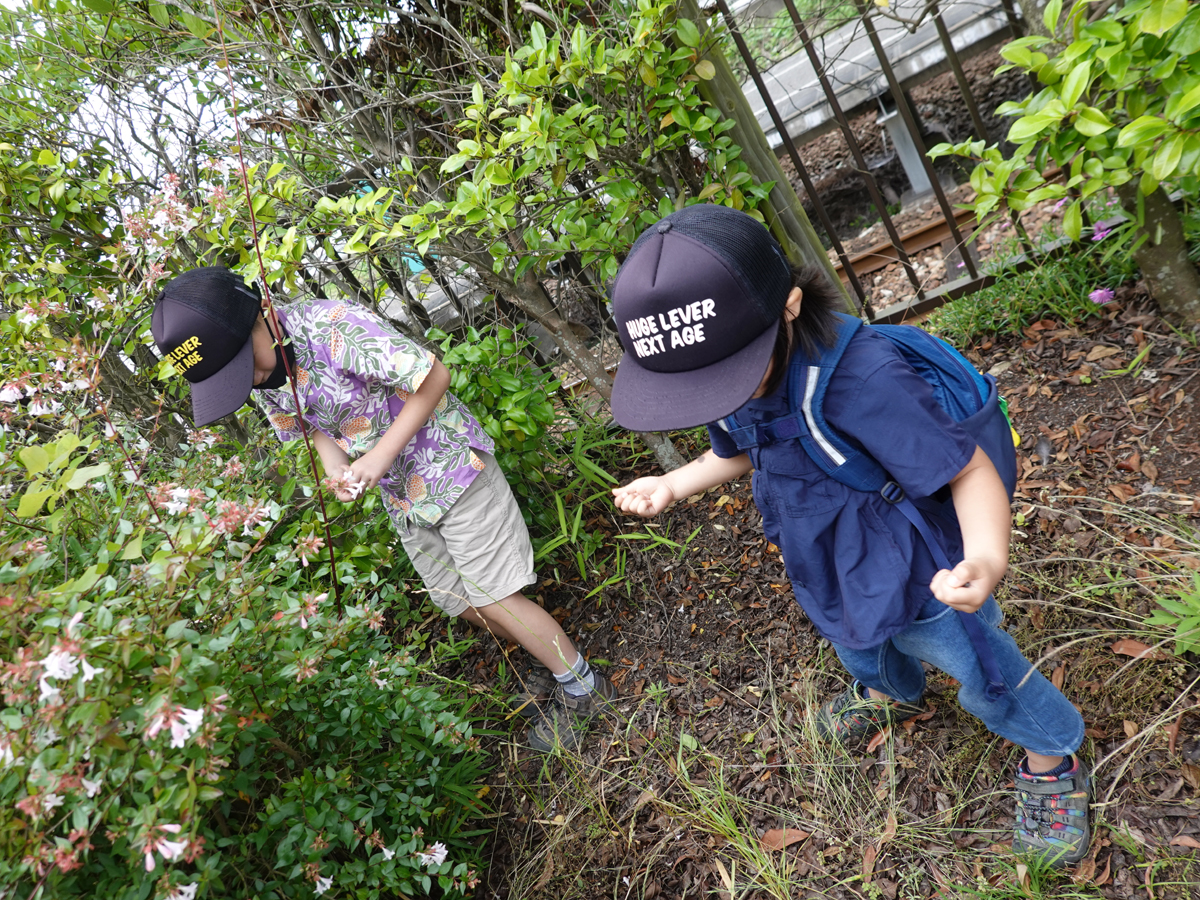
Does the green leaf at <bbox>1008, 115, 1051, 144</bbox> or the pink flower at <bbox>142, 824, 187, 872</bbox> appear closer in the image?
the pink flower at <bbox>142, 824, 187, 872</bbox>

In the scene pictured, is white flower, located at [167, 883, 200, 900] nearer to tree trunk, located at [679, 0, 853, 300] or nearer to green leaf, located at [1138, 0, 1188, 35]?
tree trunk, located at [679, 0, 853, 300]

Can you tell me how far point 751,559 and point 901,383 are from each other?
4.80 ft

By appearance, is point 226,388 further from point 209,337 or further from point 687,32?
point 687,32

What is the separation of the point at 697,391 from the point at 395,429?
1.12m

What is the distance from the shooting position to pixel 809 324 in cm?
136

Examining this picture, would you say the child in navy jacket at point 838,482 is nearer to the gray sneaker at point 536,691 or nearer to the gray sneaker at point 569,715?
the gray sneaker at point 569,715

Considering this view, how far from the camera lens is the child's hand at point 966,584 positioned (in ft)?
3.86

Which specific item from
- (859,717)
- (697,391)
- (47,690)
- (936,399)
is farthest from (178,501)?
(859,717)

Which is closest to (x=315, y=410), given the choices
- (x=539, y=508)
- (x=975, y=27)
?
(x=539, y=508)

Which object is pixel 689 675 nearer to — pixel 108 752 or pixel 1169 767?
pixel 1169 767

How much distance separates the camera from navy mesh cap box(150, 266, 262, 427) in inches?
79.4

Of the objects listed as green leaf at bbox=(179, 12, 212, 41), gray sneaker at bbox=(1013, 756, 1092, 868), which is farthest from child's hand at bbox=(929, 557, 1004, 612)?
green leaf at bbox=(179, 12, 212, 41)

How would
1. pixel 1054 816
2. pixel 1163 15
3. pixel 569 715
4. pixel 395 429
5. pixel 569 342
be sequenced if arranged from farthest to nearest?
1. pixel 569 342
2. pixel 569 715
3. pixel 395 429
4. pixel 1054 816
5. pixel 1163 15

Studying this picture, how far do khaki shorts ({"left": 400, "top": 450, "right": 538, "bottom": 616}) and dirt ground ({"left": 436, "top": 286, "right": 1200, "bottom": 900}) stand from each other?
502 millimetres
